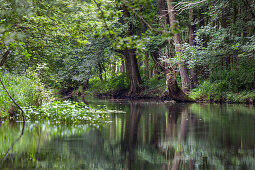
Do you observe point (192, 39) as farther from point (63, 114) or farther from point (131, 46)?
point (131, 46)

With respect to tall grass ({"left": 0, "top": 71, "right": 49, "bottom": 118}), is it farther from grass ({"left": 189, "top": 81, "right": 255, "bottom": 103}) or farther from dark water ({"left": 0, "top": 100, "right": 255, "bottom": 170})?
grass ({"left": 189, "top": 81, "right": 255, "bottom": 103})

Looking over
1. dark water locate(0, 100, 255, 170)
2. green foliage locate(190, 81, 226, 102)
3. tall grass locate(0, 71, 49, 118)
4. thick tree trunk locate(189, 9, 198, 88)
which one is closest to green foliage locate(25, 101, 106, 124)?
tall grass locate(0, 71, 49, 118)

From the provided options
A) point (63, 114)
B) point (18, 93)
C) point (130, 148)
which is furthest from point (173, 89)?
point (130, 148)

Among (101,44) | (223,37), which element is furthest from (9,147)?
(101,44)

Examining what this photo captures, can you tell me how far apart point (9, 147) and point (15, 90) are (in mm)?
4835

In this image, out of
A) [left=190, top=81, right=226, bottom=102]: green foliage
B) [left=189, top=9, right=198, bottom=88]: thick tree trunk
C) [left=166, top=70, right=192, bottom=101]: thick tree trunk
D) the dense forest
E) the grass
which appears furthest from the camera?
[left=189, top=9, right=198, bottom=88]: thick tree trunk

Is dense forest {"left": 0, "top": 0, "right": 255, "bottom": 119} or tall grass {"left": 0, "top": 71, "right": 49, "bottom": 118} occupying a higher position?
dense forest {"left": 0, "top": 0, "right": 255, "bottom": 119}

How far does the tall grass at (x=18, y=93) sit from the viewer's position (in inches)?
355

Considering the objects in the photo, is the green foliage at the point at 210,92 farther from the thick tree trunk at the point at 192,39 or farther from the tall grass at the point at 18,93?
the tall grass at the point at 18,93

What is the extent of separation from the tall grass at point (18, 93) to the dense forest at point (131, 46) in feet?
0.11

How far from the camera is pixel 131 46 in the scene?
3627 millimetres

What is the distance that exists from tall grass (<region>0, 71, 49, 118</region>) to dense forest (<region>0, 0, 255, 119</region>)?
3 centimetres

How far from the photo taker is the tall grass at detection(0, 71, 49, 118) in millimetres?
9016

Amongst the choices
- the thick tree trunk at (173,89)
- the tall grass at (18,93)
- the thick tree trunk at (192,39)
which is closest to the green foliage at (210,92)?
the thick tree trunk at (173,89)
